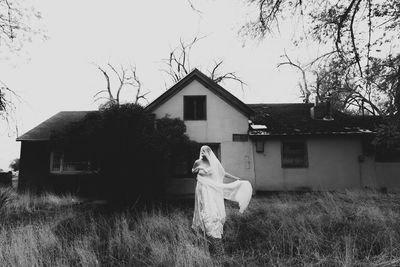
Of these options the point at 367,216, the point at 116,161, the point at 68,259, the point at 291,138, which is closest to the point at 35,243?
the point at 68,259

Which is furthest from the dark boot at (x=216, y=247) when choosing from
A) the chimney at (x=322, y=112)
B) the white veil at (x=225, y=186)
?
the chimney at (x=322, y=112)

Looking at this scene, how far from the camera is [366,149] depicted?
1354cm

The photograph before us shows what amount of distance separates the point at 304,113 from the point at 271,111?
6.30 feet

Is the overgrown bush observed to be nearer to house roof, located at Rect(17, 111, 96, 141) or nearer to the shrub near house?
the shrub near house

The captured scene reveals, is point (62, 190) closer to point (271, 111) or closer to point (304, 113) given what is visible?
point (271, 111)

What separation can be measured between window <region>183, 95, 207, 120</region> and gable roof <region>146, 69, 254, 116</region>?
0.62 m

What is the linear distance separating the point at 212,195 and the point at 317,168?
993 cm

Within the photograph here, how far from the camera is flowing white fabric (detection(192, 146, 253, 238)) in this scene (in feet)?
16.8

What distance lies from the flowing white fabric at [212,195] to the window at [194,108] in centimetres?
766

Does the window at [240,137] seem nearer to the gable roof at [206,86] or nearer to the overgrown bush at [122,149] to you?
the gable roof at [206,86]

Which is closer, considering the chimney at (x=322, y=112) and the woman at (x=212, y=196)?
the woman at (x=212, y=196)

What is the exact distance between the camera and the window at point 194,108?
43.4 ft

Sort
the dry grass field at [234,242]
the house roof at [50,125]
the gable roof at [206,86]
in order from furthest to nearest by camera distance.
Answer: the house roof at [50,125]
the gable roof at [206,86]
the dry grass field at [234,242]

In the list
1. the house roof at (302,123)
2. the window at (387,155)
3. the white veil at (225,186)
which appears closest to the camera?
the white veil at (225,186)
